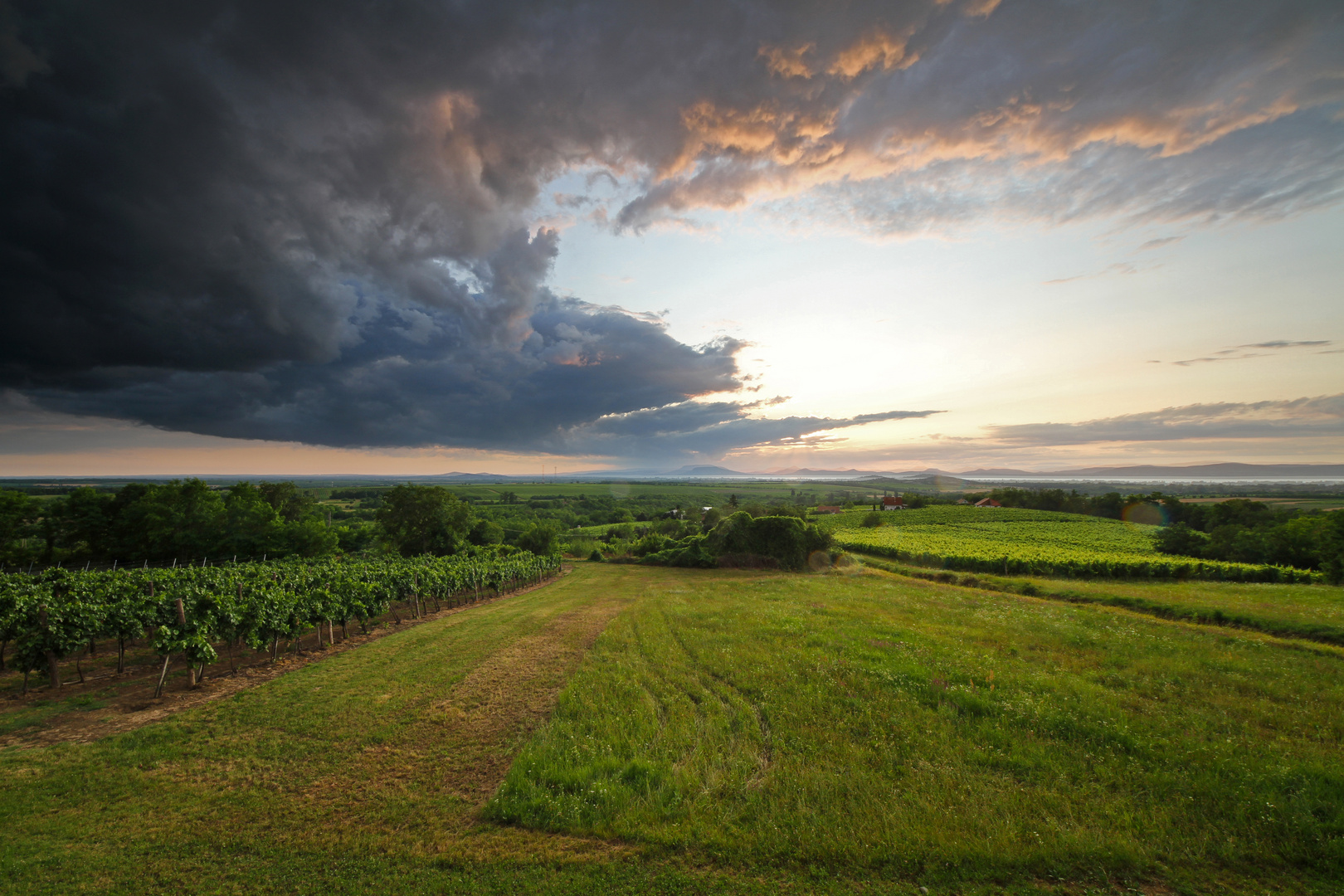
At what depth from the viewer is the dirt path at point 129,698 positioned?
1129 centimetres

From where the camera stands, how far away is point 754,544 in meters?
50.6

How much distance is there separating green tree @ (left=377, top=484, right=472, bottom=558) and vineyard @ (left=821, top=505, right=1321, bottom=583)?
1957 inches

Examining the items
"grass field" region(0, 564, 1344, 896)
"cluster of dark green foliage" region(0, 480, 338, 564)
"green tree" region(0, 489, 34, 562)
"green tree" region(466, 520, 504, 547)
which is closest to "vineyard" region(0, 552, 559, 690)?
"grass field" region(0, 564, 1344, 896)

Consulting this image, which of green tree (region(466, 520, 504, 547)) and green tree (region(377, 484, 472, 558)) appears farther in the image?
green tree (region(466, 520, 504, 547))

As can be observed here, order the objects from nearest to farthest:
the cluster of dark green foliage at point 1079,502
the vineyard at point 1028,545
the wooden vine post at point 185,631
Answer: the wooden vine post at point 185,631 → the vineyard at point 1028,545 → the cluster of dark green foliage at point 1079,502

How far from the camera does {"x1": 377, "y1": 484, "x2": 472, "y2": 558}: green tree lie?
51844 millimetres

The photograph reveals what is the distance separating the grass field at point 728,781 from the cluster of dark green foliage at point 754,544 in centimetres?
3285

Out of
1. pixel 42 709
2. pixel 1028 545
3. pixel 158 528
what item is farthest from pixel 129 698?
pixel 1028 545

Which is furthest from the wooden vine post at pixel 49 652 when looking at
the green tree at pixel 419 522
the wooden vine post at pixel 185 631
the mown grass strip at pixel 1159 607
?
the mown grass strip at pixel 1159 607

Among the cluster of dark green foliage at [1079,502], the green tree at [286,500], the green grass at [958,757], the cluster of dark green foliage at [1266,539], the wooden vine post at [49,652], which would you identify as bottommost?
the cluster of dark green foliage at [1079,502]

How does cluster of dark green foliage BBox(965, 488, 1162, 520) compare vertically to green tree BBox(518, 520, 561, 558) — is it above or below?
below

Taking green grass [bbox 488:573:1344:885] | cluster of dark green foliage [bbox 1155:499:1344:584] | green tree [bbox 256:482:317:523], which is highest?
green tree [bbox 256:482:317:523]

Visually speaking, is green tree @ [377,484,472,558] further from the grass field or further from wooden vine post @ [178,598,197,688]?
the grass field

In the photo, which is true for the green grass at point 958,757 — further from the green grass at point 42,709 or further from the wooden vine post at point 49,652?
the wooden vine post at point 49,652
